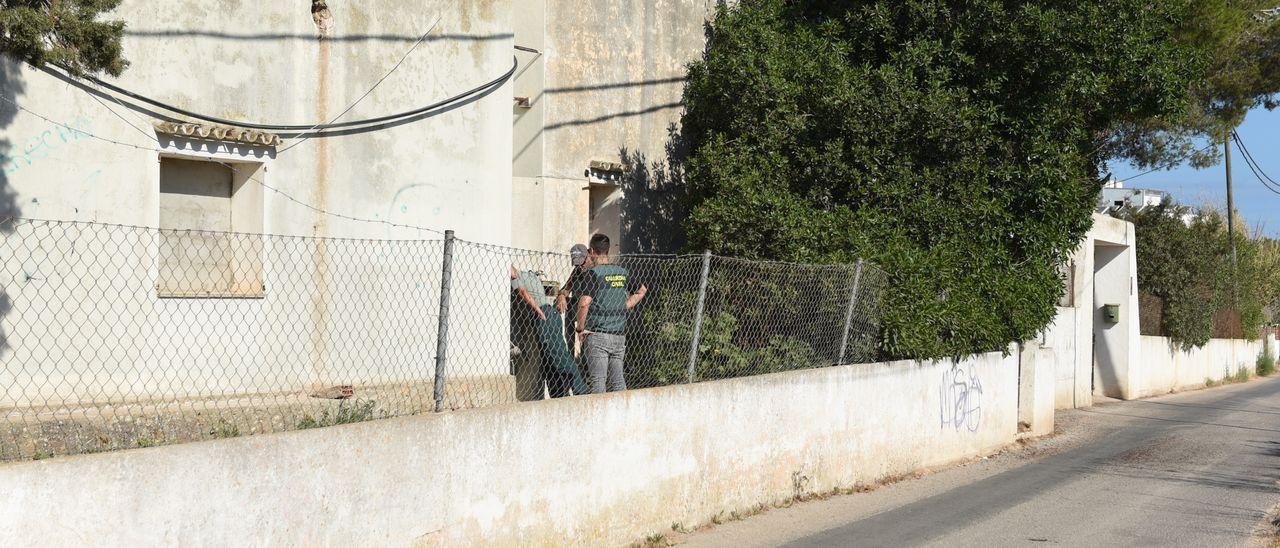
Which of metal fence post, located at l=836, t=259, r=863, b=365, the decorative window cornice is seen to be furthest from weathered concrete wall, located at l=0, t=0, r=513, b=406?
metal fence post, located at l=836, t=259, r=863, b=365

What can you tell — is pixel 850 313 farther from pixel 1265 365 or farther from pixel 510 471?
pixel 1265 365

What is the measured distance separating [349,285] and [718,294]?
308 centimetres

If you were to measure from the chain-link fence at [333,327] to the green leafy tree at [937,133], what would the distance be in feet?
5.75

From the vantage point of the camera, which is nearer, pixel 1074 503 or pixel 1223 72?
pixel 1074 503

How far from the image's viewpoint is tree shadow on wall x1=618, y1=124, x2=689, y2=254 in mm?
13461

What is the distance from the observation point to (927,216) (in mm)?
12398

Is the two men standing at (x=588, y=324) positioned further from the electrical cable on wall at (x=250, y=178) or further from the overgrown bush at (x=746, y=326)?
the electrical cable on wall at (x=250, y=178)

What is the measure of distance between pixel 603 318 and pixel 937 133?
5.55 m

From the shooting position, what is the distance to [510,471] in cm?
618

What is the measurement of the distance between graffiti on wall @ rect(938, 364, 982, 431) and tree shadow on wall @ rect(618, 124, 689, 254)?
3637 mm

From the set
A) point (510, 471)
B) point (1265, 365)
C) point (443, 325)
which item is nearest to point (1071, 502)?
point (510, 471)

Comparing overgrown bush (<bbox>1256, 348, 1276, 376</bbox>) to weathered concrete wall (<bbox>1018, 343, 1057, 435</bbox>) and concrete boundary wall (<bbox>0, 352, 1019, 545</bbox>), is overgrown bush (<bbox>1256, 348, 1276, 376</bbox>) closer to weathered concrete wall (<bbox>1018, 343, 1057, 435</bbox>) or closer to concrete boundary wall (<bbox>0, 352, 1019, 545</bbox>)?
weathered concrete wall (<bbox>1018, 343, 1057, 435</bbox>)

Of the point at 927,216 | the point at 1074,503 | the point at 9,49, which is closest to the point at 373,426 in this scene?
the point at 9,49

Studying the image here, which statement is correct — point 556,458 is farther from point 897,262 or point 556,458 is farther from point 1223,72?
point 1223,72
